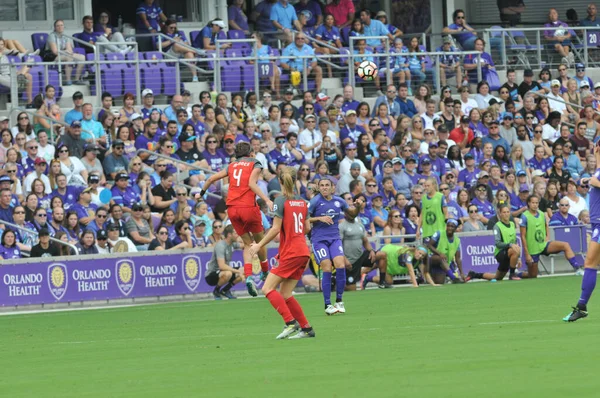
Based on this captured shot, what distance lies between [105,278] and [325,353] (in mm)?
12161

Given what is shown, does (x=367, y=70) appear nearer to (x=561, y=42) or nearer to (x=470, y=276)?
(x=470, y=276)

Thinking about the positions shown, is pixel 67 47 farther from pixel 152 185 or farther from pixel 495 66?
pixel 495 66

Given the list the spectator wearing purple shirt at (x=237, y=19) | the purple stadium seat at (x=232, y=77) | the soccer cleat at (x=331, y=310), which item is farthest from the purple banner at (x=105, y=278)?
the spectator wearing purple shirt at (x=237, y=19)

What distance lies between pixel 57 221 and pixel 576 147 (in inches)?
531

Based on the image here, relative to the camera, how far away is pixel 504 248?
25.6 m

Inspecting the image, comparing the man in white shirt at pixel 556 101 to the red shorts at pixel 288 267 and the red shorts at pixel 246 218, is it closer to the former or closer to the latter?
the red shorts at pixel 246 218

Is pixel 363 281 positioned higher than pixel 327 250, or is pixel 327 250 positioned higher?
pixel 327 250

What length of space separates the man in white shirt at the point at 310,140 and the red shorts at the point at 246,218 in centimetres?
933

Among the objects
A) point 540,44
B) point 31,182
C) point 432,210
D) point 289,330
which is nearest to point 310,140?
point 432,210

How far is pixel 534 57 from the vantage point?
36.1m

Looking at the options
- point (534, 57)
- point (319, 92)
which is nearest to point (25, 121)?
point (319, 92)

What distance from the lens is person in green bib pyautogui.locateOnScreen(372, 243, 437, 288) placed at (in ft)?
82.0

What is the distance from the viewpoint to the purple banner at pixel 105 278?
891 inches

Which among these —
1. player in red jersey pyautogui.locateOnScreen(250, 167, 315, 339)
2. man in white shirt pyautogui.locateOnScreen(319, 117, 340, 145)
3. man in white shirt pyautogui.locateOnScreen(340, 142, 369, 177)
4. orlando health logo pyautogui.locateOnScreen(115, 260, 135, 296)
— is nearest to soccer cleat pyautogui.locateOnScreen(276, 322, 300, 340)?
player in red jersey pyautogui.locateOnScreen(250, 167, 315, 339)
